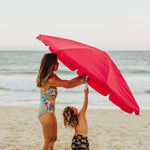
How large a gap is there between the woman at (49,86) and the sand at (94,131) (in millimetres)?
2124

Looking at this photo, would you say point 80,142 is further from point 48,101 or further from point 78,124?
point 48,101

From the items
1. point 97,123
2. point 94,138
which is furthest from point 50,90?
point 97,123

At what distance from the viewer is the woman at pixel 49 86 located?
3.26 meters

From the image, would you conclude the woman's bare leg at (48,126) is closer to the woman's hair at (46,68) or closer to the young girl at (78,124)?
the young girl at (78,124)

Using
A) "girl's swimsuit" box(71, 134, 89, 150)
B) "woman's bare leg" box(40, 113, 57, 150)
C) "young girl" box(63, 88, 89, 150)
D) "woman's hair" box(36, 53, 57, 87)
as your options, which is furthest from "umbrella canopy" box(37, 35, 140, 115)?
"woman's bare leg" box(40, 113, 57, 150)

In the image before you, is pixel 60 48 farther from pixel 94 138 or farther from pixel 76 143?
pixel 94 138

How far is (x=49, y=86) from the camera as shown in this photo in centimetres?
332

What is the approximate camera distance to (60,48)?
3125mm

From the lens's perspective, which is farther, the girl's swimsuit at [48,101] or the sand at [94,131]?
the sand at [94,131]

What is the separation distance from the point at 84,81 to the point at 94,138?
301cm

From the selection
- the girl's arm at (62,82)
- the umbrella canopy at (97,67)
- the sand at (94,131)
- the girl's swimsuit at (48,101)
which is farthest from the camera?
the sand at (94,131)

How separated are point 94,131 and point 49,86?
11.9 ft

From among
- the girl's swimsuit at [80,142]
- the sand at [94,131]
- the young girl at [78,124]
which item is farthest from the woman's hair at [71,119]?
the sand at [94,131]

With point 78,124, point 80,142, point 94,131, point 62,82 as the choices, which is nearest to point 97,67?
point 62,82
